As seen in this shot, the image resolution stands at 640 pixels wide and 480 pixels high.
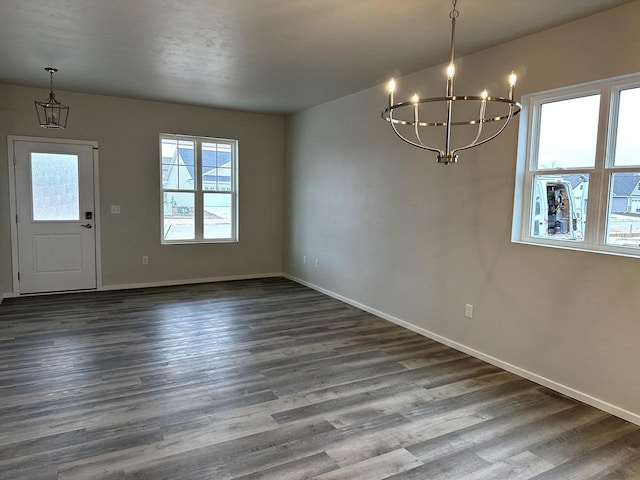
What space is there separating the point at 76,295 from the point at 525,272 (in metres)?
5.37

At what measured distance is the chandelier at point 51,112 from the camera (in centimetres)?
465

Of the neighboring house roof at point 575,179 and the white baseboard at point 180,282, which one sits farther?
the white baseboard at point 180,282

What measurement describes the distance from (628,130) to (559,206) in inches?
25.9

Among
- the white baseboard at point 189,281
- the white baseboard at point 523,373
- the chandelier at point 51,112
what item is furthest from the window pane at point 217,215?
the white baseboard at point 523,373

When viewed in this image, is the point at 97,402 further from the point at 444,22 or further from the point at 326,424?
the point at 444,22

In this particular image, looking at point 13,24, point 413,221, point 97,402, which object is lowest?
Result: point 97,402

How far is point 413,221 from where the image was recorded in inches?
172

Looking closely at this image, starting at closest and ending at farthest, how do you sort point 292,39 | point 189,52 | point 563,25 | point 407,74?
point 563,25, point 292,39, point 189,52, point 407,74

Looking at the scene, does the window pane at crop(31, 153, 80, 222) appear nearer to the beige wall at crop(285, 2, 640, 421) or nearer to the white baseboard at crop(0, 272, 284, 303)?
the white baseboard at crop(0, 272, 284, 303)

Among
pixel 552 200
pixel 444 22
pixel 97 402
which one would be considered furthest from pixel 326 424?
pixel 444 22

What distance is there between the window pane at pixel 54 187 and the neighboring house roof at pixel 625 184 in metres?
5.93

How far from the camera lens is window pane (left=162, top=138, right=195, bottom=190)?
625cm

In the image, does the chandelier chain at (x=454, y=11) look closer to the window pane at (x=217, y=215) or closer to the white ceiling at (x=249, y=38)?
the white ceiling at (x=249, y=38)

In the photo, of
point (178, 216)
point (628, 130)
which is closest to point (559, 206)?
point (628, 130)
